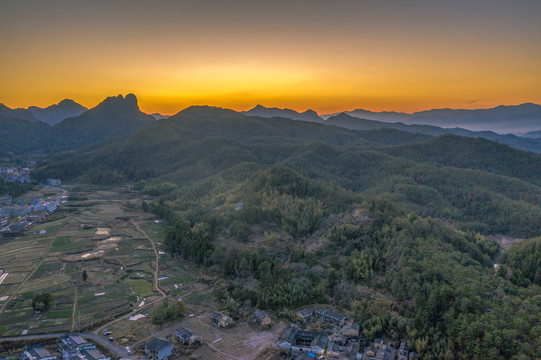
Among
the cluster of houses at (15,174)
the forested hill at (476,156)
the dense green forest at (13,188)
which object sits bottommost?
the dense green forest at (13,188)

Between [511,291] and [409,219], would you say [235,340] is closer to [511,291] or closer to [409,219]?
[511,291]

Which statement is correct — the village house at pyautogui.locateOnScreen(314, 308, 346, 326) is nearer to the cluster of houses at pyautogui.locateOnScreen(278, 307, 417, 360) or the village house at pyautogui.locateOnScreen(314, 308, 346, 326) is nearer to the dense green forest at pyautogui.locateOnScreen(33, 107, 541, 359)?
the cluster of houses at pyautogui.locateOnScreen(278, 307, 417, 360)

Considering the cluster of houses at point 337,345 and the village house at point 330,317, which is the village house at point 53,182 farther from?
the village house at point 330,317

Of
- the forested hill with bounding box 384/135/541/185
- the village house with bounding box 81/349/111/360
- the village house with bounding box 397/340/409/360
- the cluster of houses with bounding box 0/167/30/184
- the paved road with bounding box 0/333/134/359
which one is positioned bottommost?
the paved road with bounding box 0/333/134/359

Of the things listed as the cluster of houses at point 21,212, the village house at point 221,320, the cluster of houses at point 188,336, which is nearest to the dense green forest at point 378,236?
the cluster of houses at point 188,336

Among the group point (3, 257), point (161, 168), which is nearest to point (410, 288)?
point (3, 257)

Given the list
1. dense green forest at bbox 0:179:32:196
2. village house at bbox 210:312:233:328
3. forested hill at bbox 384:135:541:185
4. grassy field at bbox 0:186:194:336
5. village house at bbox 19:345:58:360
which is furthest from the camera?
forested hill at bbox 384:135:541:185

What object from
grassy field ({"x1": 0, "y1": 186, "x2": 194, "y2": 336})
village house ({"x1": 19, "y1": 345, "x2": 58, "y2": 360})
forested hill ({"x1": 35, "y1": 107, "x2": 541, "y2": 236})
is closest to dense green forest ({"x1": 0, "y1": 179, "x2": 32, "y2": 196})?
forested hill ({"x1": 35, "y1": 107, "x2": 541, "y2": 236})
